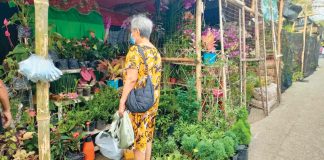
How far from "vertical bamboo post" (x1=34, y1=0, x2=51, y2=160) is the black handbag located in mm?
1001

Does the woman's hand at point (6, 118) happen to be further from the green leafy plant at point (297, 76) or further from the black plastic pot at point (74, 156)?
the green leafy plant at point (297, 76)

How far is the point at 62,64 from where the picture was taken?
167 inches

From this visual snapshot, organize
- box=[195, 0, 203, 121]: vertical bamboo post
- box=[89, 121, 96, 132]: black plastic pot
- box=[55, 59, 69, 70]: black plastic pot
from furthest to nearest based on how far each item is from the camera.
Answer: box=[195, 0, 203, 121]: vertical bamboo post → box=[89, 121, 96, 132]: black plastic pot → box=[55, 59, 69, 70]: black plastic pot

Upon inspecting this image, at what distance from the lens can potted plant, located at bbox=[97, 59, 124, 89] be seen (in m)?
4.90

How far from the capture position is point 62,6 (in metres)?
4.80

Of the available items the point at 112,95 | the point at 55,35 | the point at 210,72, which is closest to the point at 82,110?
the point at 112,95

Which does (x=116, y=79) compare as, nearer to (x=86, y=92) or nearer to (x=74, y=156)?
(x=86, y=92)

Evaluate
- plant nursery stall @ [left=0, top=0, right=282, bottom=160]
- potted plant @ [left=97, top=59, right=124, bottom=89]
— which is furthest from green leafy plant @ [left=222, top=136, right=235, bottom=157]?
potted plant @ [left=97, top=59, right=124, bottom=89]

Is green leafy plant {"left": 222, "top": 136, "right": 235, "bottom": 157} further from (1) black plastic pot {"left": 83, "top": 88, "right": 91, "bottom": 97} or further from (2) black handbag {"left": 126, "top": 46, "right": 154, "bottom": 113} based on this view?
(1) black plastic pot {"left": 83, "top": 88, "right": 91, "bottom": 97}

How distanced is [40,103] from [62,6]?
305 cm

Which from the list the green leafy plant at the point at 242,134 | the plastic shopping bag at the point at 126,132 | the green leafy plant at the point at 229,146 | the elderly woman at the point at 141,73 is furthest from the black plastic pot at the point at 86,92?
the green leafy plant at the point at 242,134

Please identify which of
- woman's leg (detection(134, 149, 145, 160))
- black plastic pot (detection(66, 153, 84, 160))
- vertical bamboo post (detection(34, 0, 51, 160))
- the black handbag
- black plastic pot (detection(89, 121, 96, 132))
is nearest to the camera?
vertical bamboo post (detection(34, 0, 51, 160))

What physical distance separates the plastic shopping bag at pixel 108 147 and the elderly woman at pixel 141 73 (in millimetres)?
793

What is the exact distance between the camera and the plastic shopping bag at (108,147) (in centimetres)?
407
